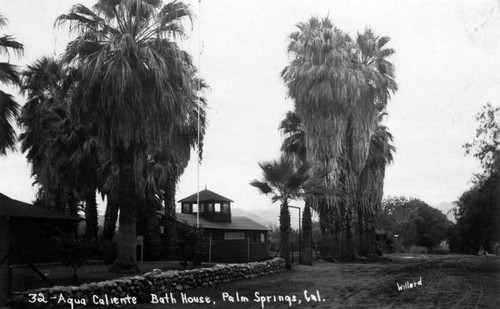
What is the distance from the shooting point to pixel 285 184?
24.7 meters

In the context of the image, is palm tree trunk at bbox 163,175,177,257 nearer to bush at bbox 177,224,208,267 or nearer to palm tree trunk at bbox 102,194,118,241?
palm tree trunk at bbox 102,194,118,241

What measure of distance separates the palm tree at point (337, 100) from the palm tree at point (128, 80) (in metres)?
11.1

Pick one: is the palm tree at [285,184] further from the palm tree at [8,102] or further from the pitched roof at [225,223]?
the pitched roof at [225,223]

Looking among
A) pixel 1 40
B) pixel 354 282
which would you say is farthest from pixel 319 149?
pixel 1 40

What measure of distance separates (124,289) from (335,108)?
19.3m

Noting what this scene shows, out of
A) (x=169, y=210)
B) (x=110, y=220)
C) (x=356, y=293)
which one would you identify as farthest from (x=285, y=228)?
(x=110, y=220)

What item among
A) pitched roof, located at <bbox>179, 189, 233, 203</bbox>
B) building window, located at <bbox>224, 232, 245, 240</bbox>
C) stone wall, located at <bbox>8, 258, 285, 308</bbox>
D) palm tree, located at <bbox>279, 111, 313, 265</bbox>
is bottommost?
stone wall, located at <bbox>8, 258, 285, 308</bbox>

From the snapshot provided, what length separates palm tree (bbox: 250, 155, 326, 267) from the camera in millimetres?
24469

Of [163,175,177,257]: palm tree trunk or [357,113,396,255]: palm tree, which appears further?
[357,113,396,255]: palm tree

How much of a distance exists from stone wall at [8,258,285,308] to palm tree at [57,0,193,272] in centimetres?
359

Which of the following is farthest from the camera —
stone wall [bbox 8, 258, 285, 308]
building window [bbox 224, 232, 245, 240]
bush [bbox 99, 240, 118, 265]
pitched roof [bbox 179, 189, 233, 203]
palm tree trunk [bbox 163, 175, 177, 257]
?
building window [bbox 224, 232, 245, 240]

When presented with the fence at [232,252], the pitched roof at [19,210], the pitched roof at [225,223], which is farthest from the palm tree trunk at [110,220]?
the fence at [232,252]

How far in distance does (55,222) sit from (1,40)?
13.1 m

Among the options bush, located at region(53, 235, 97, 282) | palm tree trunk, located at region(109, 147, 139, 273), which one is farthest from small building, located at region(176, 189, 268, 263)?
bush, located at region(53, 235, 97, 282)
